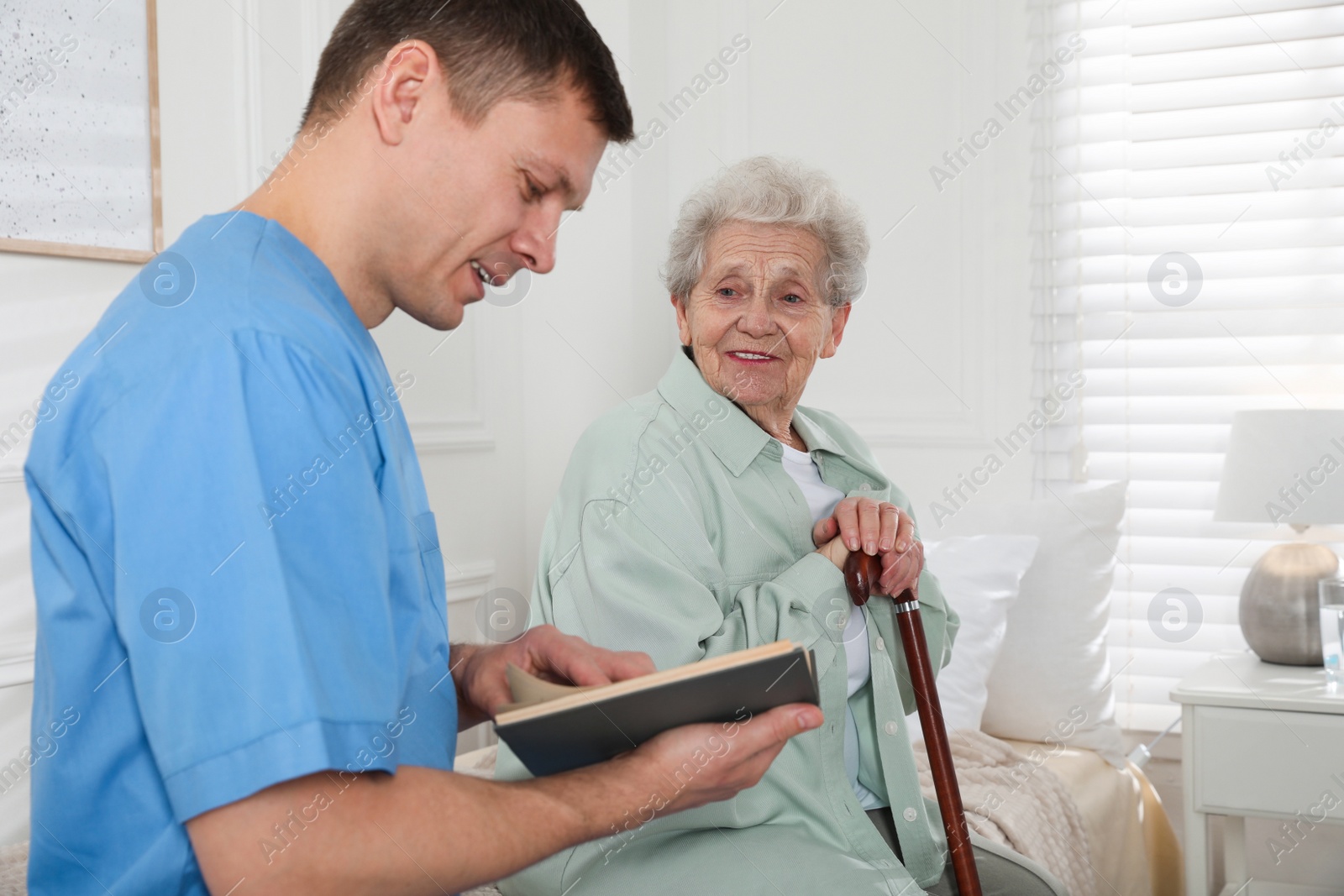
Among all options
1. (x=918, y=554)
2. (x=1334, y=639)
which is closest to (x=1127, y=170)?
(x=1334, y=639)

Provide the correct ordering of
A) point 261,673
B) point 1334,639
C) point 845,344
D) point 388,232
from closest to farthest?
point 261,673, point 388,232, point 1334,639, point 845,344

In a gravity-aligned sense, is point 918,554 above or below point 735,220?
below

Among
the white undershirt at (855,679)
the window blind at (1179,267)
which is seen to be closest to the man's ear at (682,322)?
the white undershirt at (855,679)

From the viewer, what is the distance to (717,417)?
1.70 metres

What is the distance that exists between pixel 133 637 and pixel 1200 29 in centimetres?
284

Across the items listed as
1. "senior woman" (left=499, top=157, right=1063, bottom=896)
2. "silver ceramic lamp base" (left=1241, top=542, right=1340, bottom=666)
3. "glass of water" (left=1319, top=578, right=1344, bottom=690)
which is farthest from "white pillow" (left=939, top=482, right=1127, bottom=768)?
"senior woman" (left=499, top=157, right=1063, bottom=896)

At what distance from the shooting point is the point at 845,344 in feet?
9.56

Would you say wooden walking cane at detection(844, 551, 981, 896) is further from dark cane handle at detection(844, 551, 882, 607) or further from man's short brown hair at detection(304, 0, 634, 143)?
man's short brown hair at detection(304, 0, 634, 143)

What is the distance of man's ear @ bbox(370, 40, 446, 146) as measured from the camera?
80 centimetres

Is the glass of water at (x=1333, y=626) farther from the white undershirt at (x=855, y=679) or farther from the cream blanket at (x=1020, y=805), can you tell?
the white undershirt at (x=855, y=679)

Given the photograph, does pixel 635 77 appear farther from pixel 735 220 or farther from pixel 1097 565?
pixel 1097 565

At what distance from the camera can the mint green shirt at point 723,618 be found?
53.4 inches

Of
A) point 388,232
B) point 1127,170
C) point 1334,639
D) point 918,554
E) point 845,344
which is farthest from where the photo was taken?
point 845,344

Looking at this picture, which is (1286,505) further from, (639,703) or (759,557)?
(639,703)
